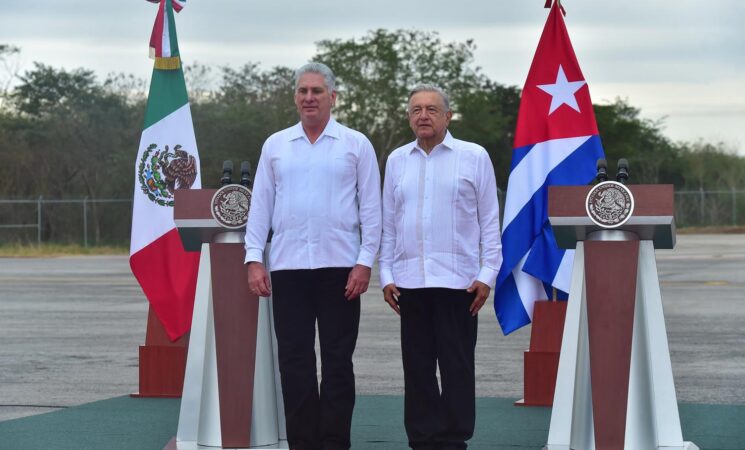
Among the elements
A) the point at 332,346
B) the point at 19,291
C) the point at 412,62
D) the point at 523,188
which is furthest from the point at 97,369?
the point at 412,62

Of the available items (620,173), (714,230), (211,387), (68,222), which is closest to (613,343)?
(620,173)

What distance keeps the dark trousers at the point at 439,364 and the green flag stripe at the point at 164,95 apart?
11.2 ft

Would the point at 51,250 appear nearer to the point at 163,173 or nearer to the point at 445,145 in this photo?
the point at 163,173

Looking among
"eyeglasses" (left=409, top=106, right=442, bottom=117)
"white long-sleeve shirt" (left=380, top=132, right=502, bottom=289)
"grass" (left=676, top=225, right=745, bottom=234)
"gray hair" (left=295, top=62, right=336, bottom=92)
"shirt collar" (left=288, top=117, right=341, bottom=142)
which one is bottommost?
"grass" (left=676, top=225, right=745, bottom=234)

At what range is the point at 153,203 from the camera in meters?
8.66

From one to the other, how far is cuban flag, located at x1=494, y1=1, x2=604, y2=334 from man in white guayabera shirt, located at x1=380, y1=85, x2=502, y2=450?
2.24 m

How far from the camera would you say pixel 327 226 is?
588 centimetres

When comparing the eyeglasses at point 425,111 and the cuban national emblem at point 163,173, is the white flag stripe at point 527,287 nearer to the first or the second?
the cuban national emblem at point 163,173

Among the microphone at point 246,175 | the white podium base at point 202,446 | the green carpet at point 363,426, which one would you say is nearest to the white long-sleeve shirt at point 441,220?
the microphone at point 246,175

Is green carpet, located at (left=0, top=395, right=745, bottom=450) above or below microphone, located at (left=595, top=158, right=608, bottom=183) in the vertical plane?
below

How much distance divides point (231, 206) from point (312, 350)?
0.82 m

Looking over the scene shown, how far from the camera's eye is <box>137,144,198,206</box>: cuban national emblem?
8.66 metres

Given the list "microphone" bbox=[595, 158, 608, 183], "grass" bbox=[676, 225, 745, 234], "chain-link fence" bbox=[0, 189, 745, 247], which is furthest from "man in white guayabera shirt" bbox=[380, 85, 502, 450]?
"grass" bbox=[676, 225, 745, 234]

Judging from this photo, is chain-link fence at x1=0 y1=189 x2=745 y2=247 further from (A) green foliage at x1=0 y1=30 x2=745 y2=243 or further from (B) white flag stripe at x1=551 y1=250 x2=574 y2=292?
(B) white flag stripe at x1=551 y1=250 x2=574 y2=292
